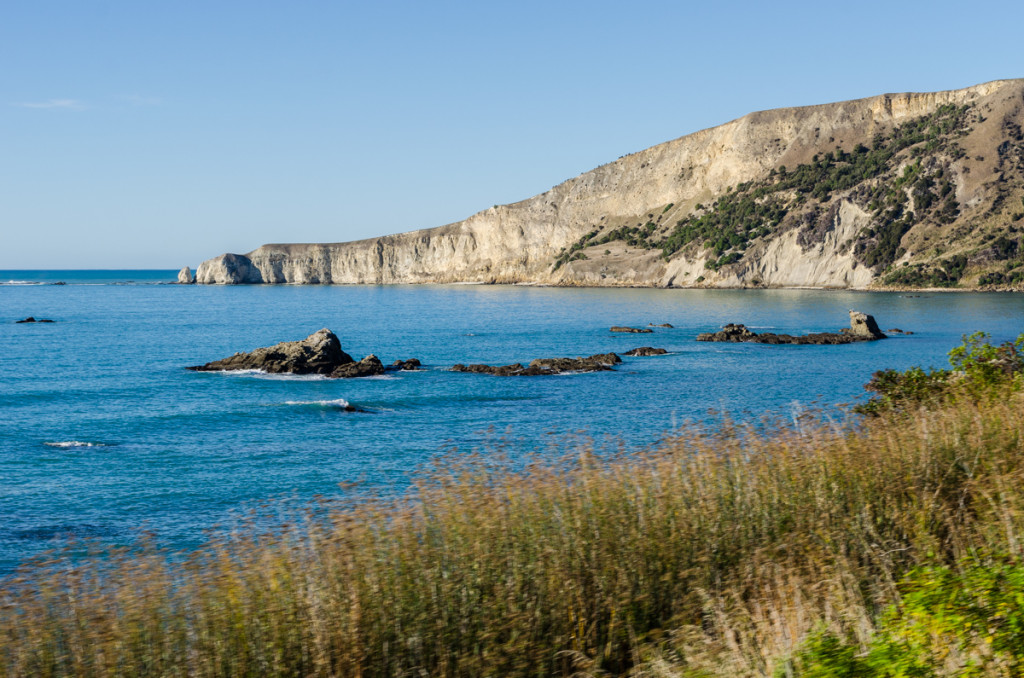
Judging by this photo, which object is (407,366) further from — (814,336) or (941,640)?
(941,640)

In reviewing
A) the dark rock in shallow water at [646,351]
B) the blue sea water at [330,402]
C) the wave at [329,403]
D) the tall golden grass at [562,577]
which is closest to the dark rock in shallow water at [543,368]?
the blue sea water at [330,402]

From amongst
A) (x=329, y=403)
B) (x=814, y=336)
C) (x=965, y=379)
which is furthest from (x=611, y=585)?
(x=814, y=336)

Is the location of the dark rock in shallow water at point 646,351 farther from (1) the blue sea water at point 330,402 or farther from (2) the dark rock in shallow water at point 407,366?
(2) the dark rock in shallow water at point 407,366

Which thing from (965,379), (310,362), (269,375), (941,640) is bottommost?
(269,375)

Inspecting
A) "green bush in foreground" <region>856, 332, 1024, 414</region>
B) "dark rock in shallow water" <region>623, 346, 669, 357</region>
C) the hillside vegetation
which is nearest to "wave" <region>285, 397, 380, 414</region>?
"green bush in foreground" <region>856, 332, 1024, 414</region>

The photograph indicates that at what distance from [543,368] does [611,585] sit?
129 ft

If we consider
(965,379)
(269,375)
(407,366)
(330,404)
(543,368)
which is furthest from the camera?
(407,366)

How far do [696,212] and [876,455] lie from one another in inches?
6048

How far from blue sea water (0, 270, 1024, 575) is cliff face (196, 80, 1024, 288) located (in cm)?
3758

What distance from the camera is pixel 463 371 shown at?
47062mm

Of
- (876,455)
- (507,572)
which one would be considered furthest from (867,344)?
(507,572)

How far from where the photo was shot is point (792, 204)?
460ft

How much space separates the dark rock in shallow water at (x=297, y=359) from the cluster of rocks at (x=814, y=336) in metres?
28.9

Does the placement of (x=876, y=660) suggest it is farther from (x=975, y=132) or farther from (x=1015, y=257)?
(x=975, y=132)
